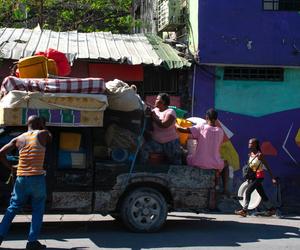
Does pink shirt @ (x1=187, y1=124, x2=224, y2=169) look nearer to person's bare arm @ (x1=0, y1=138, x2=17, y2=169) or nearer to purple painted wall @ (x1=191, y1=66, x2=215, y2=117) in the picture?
person's bare arm @ (x1=0, y1=138, x2=17, y2=169)

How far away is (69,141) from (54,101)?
632 millimetres

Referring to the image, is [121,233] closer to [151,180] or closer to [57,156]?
[151,180]

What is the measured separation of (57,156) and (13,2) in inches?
571

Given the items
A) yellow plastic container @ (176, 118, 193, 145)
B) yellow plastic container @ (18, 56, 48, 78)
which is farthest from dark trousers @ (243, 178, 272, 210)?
yellow plastic container @ (18, 56, 48, 78)

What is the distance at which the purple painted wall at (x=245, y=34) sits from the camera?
13453 mm

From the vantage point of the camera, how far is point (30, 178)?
7.01 metres

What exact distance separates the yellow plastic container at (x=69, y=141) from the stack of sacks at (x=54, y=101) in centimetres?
26

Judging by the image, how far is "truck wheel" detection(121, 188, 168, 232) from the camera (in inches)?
326

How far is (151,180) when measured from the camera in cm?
836

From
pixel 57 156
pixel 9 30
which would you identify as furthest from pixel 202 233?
pixel 9 30

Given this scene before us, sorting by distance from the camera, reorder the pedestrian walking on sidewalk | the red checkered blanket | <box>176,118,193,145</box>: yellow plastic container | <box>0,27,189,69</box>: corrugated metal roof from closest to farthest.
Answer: the red checkered blanket < <box>176,118,193,145</box>: yellow plastic container < the pedestrian walking on sidewalk < <box>0,27,189,69</box>: corrugated metal roof

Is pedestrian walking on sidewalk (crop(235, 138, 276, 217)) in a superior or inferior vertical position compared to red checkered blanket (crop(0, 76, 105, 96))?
inferior

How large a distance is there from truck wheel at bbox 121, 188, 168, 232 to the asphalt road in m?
0.13

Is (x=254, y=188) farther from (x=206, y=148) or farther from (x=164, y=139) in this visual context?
(x=164, y=139)
